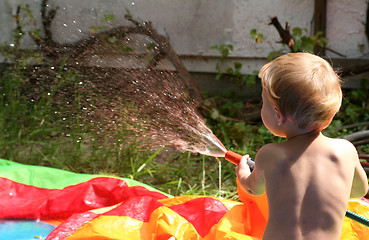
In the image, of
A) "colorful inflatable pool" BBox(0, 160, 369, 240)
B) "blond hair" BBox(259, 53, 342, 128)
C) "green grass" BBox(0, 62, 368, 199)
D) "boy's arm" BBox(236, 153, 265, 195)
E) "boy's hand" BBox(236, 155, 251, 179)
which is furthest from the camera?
"green grass" BBox(0, 62, 368, 199)

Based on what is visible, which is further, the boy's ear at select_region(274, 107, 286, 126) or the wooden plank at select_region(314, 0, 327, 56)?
the wooden plank at select_region(314, 0, 327, 56)

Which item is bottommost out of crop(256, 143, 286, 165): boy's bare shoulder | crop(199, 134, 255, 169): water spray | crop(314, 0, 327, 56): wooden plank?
crop(199, 134, 255, 169): water spray

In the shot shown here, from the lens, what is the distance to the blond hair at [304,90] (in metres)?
1.18

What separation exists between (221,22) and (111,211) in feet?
8.38

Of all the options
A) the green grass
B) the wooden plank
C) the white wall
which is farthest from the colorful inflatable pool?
the wooden plank

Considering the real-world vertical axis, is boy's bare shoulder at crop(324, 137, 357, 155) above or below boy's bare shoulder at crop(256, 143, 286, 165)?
above

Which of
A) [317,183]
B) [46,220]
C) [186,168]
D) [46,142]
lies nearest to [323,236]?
[317,183]

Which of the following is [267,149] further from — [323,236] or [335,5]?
[335,5]

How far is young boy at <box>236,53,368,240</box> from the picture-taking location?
1.19 meters

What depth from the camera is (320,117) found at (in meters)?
1.20

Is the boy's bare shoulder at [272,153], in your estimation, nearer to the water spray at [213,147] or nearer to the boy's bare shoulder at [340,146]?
the boy's bare shoulder at [340,146]

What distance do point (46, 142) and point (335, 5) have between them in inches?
104

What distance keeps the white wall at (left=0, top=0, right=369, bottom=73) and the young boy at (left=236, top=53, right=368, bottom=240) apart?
2.62 meters

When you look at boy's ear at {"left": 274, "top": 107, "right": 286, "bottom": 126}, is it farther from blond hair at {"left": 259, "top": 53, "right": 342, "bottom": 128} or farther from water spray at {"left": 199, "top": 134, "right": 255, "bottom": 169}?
water spray at {"left": 199, "top": 134, "right": 255, "bottom": 169}
